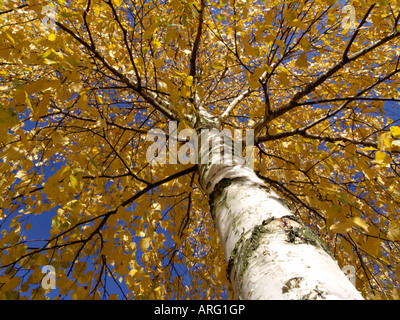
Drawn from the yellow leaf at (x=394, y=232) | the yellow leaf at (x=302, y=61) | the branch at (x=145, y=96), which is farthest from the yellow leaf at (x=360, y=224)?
the branch at (x=145, y=96)

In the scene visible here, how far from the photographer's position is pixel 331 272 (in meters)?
0.69

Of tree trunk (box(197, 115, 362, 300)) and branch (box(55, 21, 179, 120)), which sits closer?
tree trunk (box(197, 115, 362, 300))

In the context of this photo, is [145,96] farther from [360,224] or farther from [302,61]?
[360,224]

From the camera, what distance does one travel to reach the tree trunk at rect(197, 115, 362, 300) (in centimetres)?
63

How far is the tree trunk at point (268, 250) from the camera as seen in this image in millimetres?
630

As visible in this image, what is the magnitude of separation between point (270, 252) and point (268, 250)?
0.04 feet

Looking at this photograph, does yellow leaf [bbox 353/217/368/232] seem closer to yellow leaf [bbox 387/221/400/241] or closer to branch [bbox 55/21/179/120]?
yellow leaf [bbox 387/221/400/241]

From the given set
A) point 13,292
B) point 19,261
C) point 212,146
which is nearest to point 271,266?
point 212,146

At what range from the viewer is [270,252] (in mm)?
758

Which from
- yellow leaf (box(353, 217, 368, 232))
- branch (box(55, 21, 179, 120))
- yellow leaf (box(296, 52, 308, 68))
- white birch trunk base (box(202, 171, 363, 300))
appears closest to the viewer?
white birch trunk base (box(202, 171, 363, 300))

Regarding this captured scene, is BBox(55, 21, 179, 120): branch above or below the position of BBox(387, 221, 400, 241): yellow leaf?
above

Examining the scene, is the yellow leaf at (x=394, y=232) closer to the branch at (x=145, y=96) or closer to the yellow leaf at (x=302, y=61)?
the yellow leaf at (x=302, y=61)

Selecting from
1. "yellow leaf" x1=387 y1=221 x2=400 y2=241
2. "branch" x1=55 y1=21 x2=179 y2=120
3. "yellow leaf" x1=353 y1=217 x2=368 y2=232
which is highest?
"branch" x1=55 y1=21 x2=179 y2=120

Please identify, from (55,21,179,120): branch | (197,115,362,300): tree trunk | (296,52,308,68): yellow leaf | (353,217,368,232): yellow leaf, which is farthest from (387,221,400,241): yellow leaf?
(55,21,179,120): branch
